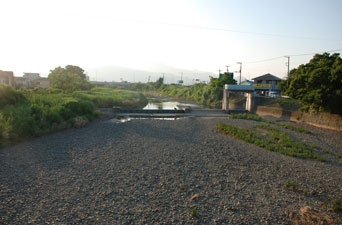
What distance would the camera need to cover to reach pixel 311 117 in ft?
57.0

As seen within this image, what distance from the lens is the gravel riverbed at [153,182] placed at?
4.84 meters

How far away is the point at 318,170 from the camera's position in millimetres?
8141

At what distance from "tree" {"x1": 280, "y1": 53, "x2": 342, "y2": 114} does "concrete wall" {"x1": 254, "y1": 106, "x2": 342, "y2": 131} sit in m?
0.78

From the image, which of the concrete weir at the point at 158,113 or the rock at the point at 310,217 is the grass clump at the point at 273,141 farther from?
the concrete weir at the point at 158,113

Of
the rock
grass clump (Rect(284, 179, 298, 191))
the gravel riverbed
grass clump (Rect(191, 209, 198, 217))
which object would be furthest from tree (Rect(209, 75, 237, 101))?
grass clump (Rect(191, 209, 198, 217))

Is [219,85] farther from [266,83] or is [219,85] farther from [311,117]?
[311,117]

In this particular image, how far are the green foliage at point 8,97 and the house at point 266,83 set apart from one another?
41705 mm

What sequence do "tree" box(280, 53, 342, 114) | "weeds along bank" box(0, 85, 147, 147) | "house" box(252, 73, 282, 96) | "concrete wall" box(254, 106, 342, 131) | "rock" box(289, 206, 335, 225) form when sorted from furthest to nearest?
1. "house" box(252, 73, 282, 96)
2. "concrete wall" box(254, 106, 342, 131)
3. "tree" box(280, 53, 342, 114)
4. "weeds along bank" box(0, 85, 147, 147)
5. "rock" box(289, 206, 335, 225)

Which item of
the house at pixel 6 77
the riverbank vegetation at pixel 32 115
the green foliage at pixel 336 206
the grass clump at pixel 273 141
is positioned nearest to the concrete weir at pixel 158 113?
the riverbank vegetation at pixel 32 115

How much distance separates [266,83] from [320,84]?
32.5 meters

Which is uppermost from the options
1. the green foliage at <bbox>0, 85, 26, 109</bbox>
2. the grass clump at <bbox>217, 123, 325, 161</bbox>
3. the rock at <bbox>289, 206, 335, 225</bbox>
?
the green foliage at <bbox>0, 85, 26, 109</bbox>

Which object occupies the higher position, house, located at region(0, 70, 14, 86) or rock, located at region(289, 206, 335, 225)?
house, located at region(0, 70, 14, 86)

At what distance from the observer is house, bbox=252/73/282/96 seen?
42.9 metres

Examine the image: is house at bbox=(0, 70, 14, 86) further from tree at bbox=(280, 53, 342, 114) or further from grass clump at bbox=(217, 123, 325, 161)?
tree at bbox=(280, 53, 342, 114)
